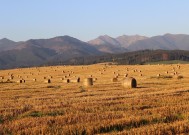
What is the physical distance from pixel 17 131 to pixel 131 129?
143 inches

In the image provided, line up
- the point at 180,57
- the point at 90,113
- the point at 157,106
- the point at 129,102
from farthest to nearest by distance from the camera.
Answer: the point at 180,57 < the point at 129,102 < the point at 157,106 < the point at 90,113

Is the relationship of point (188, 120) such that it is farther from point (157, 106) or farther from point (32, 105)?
point (32, 105)

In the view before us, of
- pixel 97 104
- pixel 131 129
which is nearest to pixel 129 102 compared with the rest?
pixel 97 104

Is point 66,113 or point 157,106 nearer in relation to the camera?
point 66,113

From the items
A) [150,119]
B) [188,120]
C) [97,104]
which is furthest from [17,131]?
[97,104]

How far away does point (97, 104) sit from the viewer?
2130cm

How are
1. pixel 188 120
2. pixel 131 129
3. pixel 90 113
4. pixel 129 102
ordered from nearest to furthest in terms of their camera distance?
pixel 131 129 < pixel 188 120 < pixel 90 113 < pixel 129 102

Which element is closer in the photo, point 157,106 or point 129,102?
point 157,106

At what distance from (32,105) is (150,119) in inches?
310

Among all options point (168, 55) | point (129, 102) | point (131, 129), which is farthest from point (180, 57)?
point (131, 129)

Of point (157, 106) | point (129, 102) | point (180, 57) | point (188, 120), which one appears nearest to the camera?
point (188, 120)

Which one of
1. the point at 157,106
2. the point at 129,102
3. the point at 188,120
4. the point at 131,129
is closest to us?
the point at 131,129

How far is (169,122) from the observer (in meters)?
15.6

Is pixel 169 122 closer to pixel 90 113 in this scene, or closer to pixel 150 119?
pixel 150 119
